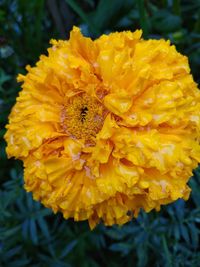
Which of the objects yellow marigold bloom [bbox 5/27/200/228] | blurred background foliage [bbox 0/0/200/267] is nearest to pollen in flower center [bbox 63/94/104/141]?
yellow marigold bloom [bbox 5/27/200/228]

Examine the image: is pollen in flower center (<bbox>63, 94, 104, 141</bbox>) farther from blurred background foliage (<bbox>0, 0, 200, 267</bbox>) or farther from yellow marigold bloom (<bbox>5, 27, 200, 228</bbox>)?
blurred background foliage (<bbox>0, 0, 200, 267</bbox>)

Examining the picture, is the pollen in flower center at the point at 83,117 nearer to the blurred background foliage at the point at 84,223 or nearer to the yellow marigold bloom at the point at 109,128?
the yellow marigold bloom at the point at 109,128

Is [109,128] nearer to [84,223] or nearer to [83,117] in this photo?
[83,117]

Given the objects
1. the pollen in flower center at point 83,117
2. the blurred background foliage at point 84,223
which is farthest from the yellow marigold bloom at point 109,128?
the blurred background foliage at point 84,223

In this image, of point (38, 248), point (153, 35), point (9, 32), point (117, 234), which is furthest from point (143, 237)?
point (9, 32)

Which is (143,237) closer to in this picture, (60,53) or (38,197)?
(38,197)

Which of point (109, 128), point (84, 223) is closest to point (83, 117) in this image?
point (109, 128)
